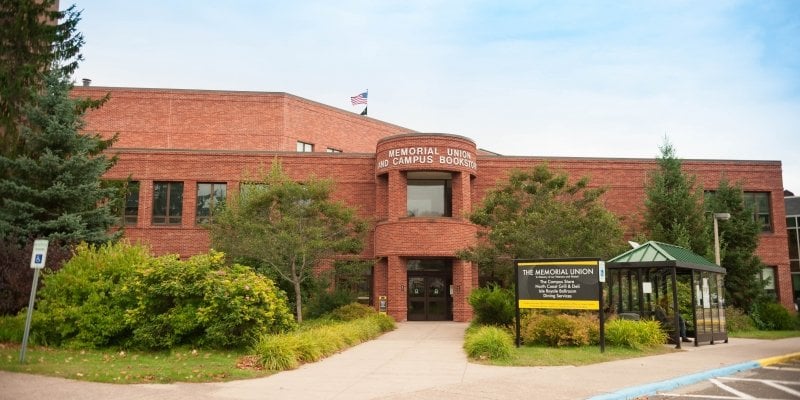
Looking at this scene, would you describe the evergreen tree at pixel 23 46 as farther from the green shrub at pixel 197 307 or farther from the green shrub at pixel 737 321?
the green shrub at pixel 737 321

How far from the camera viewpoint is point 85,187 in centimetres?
2094

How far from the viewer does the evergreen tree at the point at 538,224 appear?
20844 millimetres

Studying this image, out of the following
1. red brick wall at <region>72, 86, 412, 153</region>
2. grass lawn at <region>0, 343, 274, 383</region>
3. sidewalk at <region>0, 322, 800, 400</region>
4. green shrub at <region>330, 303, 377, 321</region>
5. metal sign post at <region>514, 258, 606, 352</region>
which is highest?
red brick wall at <region>72, 86, 412, 153</region>

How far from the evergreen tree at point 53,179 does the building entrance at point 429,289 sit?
13090 millimetres

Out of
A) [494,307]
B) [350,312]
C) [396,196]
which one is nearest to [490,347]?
[494,307]

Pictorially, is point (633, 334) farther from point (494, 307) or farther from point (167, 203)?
point (167, 203)

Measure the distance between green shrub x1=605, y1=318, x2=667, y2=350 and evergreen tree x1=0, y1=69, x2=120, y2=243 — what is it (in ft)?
54.3

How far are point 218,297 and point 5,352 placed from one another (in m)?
4.54

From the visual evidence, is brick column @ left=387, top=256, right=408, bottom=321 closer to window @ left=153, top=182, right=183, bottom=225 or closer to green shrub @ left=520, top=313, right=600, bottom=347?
window @ left=153, top=182, right=183, bottom=225

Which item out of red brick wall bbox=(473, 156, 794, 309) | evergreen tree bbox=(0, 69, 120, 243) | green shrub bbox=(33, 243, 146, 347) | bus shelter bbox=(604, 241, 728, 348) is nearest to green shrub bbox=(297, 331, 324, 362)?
green shrub bbox=(33, 243, 146, 347)

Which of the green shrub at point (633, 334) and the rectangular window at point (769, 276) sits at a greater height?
the rectangular window at point (769, 276)

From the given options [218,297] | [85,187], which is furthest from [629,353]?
[85,187]

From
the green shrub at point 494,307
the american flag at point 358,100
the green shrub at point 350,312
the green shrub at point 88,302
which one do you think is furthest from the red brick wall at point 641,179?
the green shrub at point 88,302

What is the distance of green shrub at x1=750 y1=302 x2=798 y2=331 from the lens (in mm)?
27109
